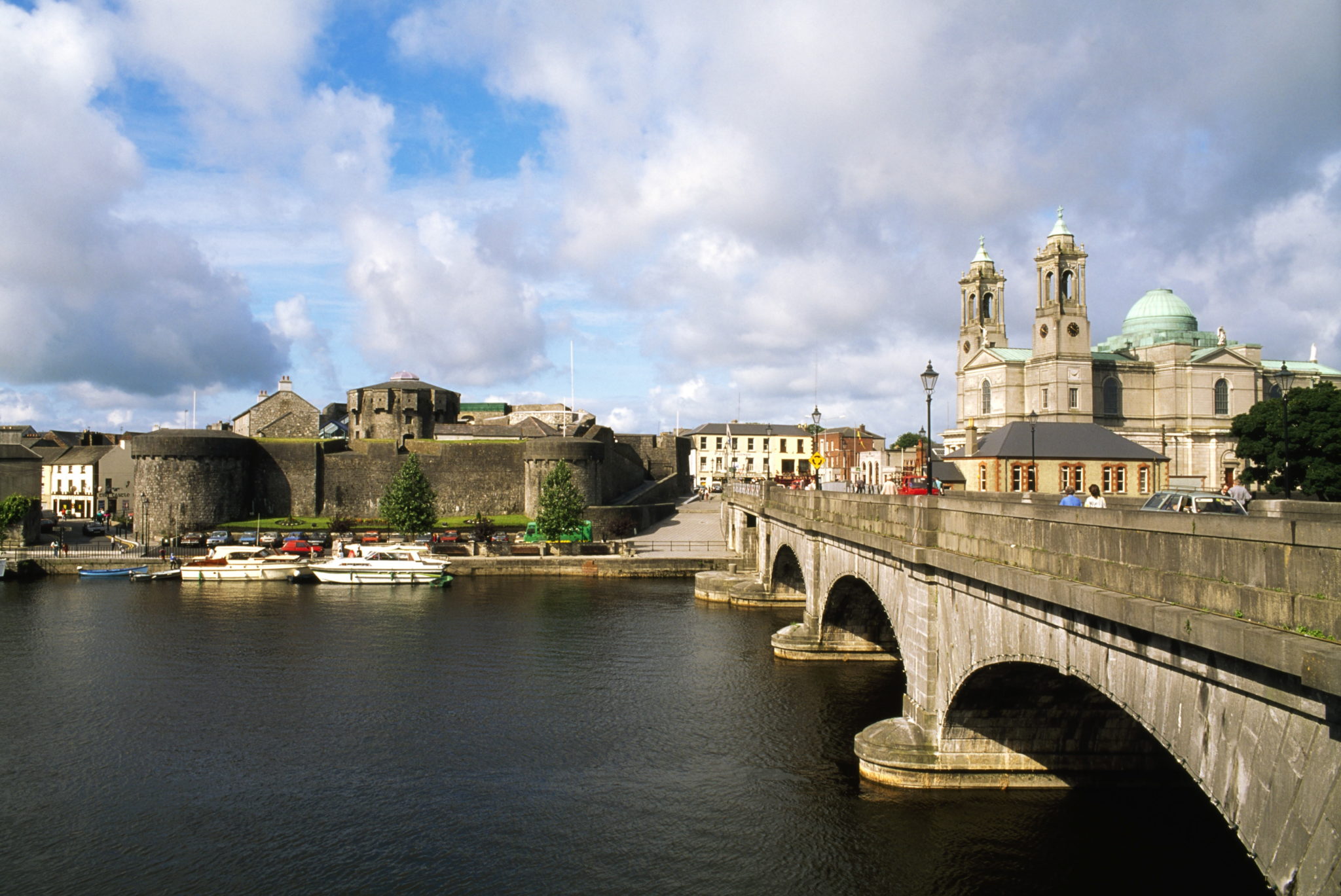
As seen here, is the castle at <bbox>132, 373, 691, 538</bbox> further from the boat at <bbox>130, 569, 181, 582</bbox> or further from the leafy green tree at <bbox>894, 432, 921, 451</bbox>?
the leafy green tree at <bbox>894, 432, 921, 451</bbox>

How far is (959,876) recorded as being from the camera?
1589 centimetres

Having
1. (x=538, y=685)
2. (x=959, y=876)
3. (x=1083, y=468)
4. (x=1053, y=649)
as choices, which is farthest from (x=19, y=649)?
(x=1083, y=468)

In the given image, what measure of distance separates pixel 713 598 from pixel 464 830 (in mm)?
28191

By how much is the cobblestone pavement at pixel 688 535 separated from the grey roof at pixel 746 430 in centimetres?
3367

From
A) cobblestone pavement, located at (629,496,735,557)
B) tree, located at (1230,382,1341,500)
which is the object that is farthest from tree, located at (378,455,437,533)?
tree, located at (1230,382,1341,500)

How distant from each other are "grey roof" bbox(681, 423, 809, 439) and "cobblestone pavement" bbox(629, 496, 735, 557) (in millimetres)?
33667

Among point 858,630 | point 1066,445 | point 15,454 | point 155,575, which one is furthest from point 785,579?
point 15,454

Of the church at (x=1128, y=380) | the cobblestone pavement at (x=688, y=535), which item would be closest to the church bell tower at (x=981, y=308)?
the church at (x=1128, y=380)

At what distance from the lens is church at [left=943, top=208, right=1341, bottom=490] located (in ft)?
306

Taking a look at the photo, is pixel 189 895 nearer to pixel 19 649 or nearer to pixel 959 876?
pixel 959 876

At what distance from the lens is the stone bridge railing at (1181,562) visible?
7180 millimetres

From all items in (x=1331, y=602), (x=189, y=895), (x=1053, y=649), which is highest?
(x=1331, y=602)

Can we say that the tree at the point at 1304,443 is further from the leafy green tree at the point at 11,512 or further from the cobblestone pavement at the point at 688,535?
the leafy green tree at the point at 11,512

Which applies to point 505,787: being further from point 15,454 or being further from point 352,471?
point 15,454
